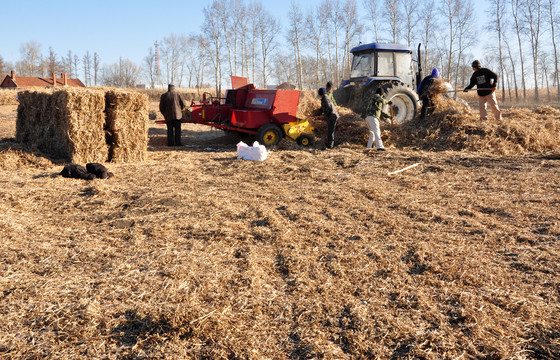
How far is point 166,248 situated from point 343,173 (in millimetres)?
4167

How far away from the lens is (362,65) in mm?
13328

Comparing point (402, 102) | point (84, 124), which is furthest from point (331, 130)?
point (84, 124)

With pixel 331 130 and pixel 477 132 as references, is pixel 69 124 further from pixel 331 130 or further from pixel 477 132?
pixel 477 132

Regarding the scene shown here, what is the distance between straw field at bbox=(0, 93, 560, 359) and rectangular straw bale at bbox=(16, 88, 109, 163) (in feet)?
3.14

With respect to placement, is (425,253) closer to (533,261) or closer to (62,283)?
(533,261)

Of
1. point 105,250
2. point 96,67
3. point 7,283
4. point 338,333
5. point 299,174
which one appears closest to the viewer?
point 338,333

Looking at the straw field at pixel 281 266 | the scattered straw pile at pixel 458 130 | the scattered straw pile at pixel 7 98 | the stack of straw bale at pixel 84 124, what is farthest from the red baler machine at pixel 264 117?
the scattered straw pile at pixel 7 98

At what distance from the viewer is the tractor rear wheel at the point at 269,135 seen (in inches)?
392

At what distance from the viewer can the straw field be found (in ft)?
7.75

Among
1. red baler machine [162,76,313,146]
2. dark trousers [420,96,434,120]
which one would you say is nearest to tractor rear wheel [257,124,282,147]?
red baler machine [162,76,313,146]

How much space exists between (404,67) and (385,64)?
64 cm

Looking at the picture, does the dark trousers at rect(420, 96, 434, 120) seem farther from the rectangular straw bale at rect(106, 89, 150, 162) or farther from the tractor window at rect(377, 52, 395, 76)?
the rectangular straw bale at rect(106, 89, 150, 162)

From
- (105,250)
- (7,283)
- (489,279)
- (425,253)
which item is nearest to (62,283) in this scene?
(7,283)

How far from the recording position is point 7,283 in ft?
9.72
